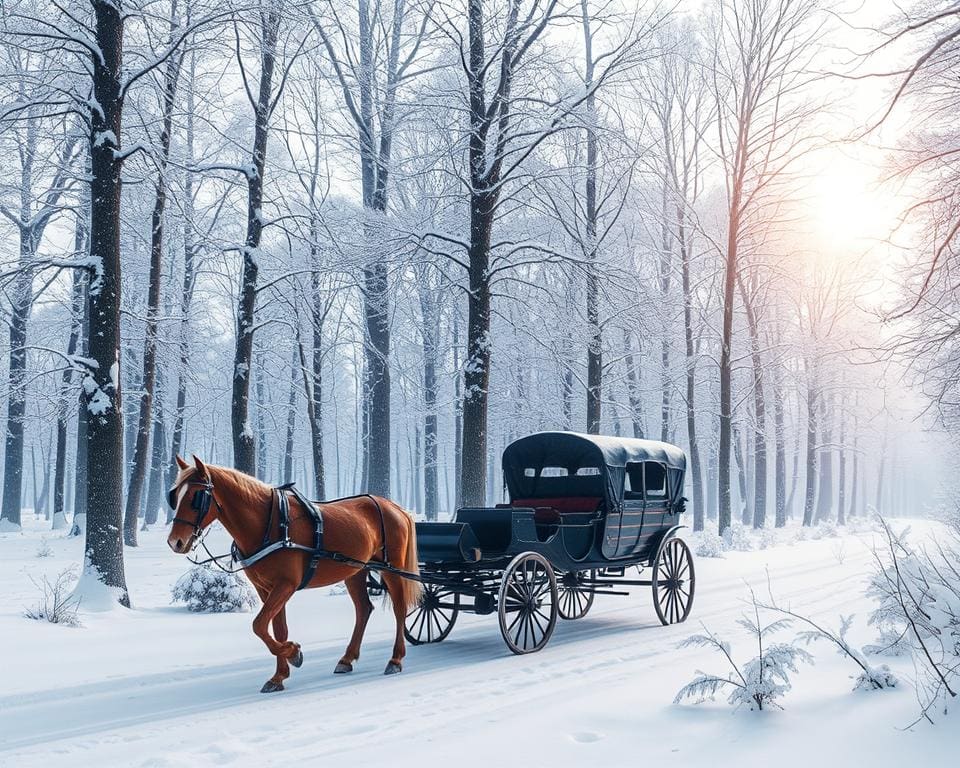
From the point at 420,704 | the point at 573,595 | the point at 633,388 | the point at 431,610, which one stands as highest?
the point at 633,388

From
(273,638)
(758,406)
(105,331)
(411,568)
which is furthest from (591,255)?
(758,406)

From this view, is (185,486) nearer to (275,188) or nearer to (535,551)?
(535,551)

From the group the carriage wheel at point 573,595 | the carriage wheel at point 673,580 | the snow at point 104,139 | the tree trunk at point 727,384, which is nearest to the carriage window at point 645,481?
the carriage wheel at point 673,580

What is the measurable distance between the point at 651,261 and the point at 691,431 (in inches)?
254

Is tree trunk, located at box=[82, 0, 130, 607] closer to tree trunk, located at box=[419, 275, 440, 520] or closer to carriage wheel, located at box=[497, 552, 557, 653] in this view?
carriage wheel, located at box=[497, 552, 557, 653]

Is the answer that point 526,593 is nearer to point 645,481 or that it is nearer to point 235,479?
point 645,481

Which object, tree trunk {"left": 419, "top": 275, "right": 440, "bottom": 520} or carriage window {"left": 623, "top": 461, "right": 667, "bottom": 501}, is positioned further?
tree trunk {"left": 419, "top": 275, "right": 440, "bottom": 520}

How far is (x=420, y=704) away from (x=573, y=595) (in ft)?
19.0

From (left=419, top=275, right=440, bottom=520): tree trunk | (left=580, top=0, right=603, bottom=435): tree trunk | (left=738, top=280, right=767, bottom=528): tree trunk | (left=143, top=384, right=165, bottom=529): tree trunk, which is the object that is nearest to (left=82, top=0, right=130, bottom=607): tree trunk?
(left=580, top=0, right=603, bottom=435): tree trunk

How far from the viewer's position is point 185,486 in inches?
272

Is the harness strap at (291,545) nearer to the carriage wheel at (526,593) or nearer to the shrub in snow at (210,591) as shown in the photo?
the carriage wheel at (526,593)

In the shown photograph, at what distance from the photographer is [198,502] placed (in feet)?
22.7

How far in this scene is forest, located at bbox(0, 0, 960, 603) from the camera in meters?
11.7

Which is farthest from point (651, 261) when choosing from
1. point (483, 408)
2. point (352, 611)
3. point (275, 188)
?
point (352, 611)
